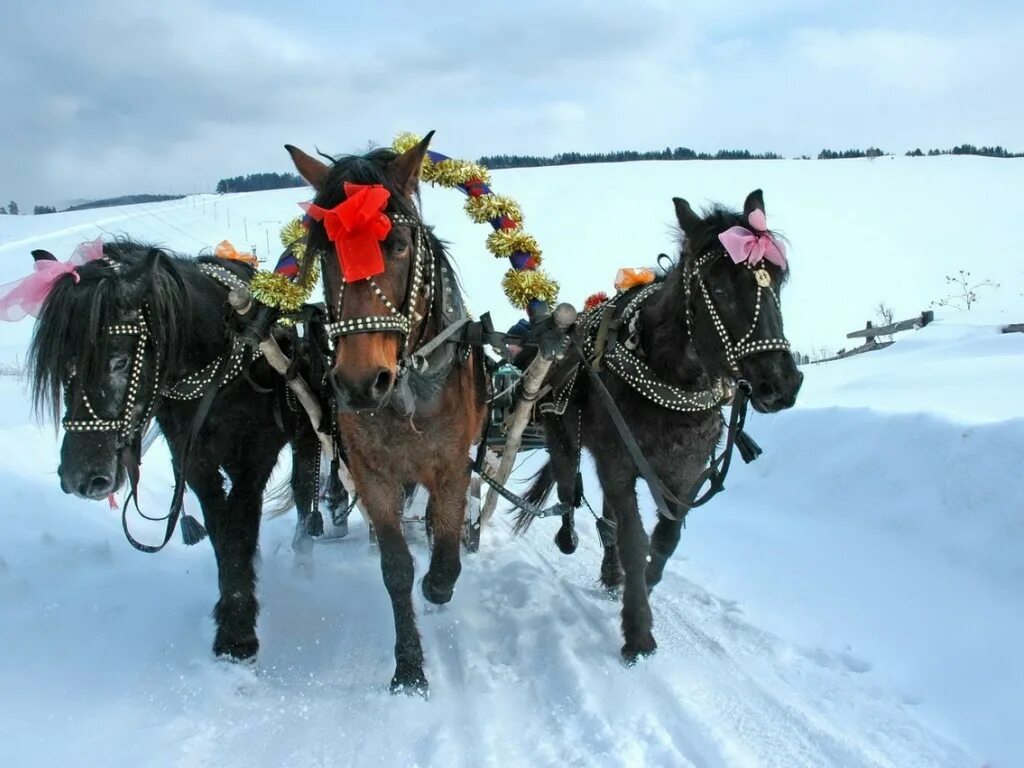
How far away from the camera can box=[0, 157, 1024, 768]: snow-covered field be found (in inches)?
113

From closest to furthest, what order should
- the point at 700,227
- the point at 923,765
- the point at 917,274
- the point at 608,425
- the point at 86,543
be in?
the point at 923,765 → the point at 700,227 → the point at 608,425 → the point at 86,543 → the point at 917,274

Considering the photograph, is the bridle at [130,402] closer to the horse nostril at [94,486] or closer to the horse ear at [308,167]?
the horse nostril at [94,486]

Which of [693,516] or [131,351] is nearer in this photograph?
[131,351]

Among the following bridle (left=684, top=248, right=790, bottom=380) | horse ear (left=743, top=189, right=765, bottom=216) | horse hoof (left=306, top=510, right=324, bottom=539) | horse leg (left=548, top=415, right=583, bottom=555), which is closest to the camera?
bridle (left=684, top=248, right=790, bottom=380)

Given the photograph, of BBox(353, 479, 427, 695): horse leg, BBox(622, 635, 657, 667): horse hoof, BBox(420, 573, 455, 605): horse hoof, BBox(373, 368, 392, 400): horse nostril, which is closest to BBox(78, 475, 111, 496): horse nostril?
BBox(353, 479, 427, 695): horse leg

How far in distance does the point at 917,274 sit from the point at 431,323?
104 ft

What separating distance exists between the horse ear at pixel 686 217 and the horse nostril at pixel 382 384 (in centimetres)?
173

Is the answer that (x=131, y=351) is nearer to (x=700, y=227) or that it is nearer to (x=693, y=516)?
(x=700, y=227)

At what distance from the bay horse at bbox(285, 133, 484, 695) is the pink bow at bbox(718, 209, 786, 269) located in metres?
1.26

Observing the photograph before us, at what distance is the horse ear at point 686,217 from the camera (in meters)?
3.56

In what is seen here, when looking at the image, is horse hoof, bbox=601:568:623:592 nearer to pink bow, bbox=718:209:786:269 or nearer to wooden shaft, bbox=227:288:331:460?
wooden shaft, bbox=227:288:331:460

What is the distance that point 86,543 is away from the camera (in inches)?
185

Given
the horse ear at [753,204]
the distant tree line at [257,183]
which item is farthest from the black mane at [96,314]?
the distant tree line at [257,183]

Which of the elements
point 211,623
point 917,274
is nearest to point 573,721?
point 211,623
